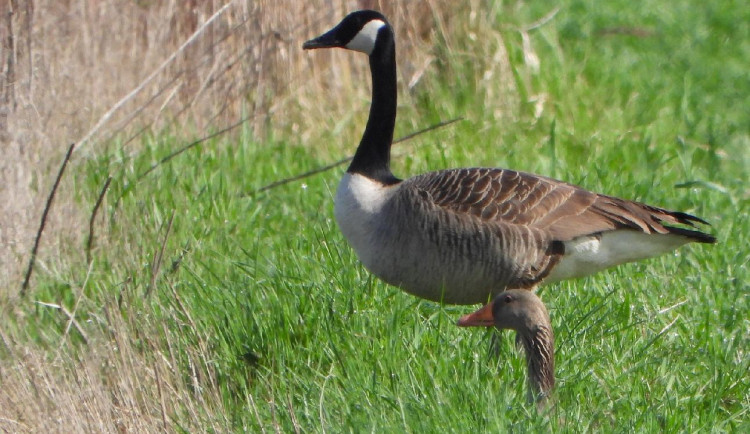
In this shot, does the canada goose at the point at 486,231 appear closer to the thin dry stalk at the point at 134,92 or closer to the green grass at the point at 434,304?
the green grass at the point at 434,304

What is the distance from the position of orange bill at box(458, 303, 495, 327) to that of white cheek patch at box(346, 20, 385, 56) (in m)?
1.83

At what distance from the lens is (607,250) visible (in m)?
5.26

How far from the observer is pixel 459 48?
8.90 metres

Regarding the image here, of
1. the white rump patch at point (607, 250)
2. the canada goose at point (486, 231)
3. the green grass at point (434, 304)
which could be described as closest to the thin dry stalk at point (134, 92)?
the green grass at point (434, 304)

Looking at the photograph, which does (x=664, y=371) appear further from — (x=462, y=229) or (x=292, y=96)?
(x=292, y=96)

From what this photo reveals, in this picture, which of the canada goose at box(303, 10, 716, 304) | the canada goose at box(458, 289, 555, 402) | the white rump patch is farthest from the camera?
the white rump patch

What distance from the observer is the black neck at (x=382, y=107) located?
5559 millimetres

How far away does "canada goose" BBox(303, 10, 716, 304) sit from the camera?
507cm

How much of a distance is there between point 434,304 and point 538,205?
0.69 m

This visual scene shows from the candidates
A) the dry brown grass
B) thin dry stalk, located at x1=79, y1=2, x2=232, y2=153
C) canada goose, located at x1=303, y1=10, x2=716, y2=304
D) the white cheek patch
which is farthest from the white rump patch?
thin dry stalk, located at x1=79, y1=2, x2=232, y2=153

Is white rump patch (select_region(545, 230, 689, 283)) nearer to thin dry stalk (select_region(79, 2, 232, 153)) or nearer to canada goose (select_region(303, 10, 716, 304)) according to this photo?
canada goose (select_region(303, 10, 716, 304))

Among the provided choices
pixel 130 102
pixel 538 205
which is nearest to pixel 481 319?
pixel 538 205

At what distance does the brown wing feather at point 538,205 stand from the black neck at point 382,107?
12.3 inches

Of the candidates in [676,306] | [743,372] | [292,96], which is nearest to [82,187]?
[292,96]
